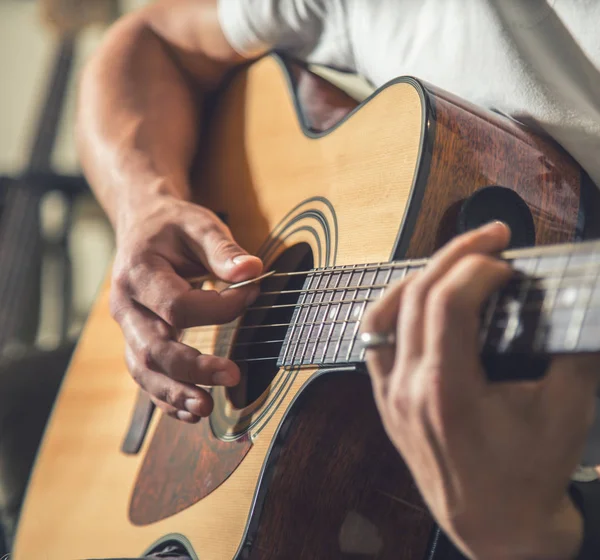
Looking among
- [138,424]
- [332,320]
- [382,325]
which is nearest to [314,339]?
[332,320]

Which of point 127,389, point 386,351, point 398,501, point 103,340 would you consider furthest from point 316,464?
point 103,340

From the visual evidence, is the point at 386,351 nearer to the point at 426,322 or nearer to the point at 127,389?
the point at 426,322

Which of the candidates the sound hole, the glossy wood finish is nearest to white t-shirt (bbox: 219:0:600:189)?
the glossy wood finish

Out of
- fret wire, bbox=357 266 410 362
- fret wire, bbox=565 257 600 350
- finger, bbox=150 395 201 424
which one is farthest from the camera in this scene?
finger, bbox=150 395 201 424

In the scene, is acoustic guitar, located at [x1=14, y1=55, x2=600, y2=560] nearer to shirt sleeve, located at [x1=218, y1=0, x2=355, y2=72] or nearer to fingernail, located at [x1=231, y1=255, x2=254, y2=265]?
fingernail, located at [x1=231, y1=255, x2=254, y2=265]

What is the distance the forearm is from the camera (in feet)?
2.92

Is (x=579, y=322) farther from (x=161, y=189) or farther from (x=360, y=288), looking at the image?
(x=161, y=189)

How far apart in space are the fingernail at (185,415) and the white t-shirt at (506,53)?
437 mm

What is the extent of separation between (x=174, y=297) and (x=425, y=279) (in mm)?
335

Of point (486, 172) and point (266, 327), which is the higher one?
point (486, 172)

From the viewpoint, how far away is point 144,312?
27.5 inches

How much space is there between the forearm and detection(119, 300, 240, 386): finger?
0.66ft

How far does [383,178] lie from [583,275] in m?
0.24

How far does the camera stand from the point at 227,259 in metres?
0.65
